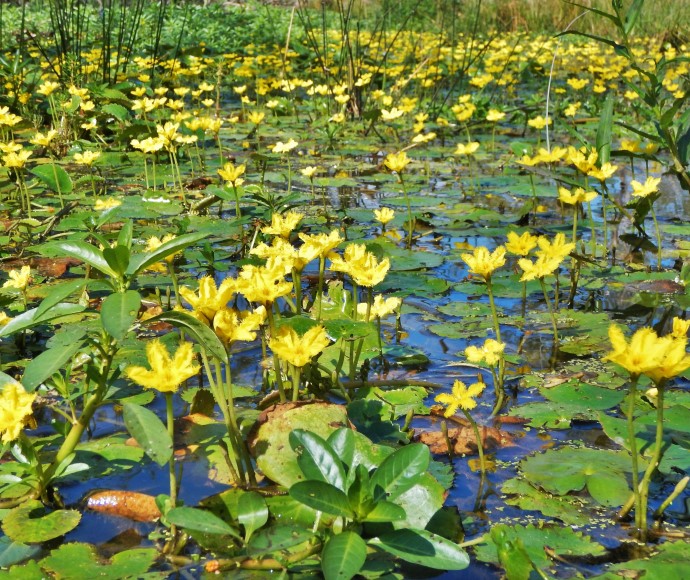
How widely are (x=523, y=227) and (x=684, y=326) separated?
190cm

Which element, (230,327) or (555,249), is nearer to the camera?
(230,327)

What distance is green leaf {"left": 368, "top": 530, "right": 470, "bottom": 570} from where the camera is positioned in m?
1.16

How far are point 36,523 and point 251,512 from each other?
377 millimetres

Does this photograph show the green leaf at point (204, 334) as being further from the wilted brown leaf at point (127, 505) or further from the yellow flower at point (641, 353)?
the yellow flower at point (641, 353)

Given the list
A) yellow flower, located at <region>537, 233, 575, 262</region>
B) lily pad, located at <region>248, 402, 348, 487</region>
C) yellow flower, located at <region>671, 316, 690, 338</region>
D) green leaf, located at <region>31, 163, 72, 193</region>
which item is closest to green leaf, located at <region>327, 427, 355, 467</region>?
lily pad, located at <region>248, 402, 348, 487</region>

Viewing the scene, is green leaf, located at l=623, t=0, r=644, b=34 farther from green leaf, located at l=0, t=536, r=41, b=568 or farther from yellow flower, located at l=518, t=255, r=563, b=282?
green leaf, located at l=0, t=536, r=41, b=568

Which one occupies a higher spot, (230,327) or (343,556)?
(230,327)

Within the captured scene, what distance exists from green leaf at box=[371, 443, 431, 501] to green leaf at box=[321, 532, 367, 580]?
0.09 metres

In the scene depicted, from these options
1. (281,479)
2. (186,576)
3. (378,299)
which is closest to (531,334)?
(378,299)

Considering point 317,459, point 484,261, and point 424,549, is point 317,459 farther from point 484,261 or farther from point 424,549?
point 484,261

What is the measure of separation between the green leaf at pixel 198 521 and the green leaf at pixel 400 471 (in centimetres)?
23

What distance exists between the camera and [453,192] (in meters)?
4.38

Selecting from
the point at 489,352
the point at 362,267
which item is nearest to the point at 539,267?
the point at 489,352

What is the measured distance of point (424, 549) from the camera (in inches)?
46.5
